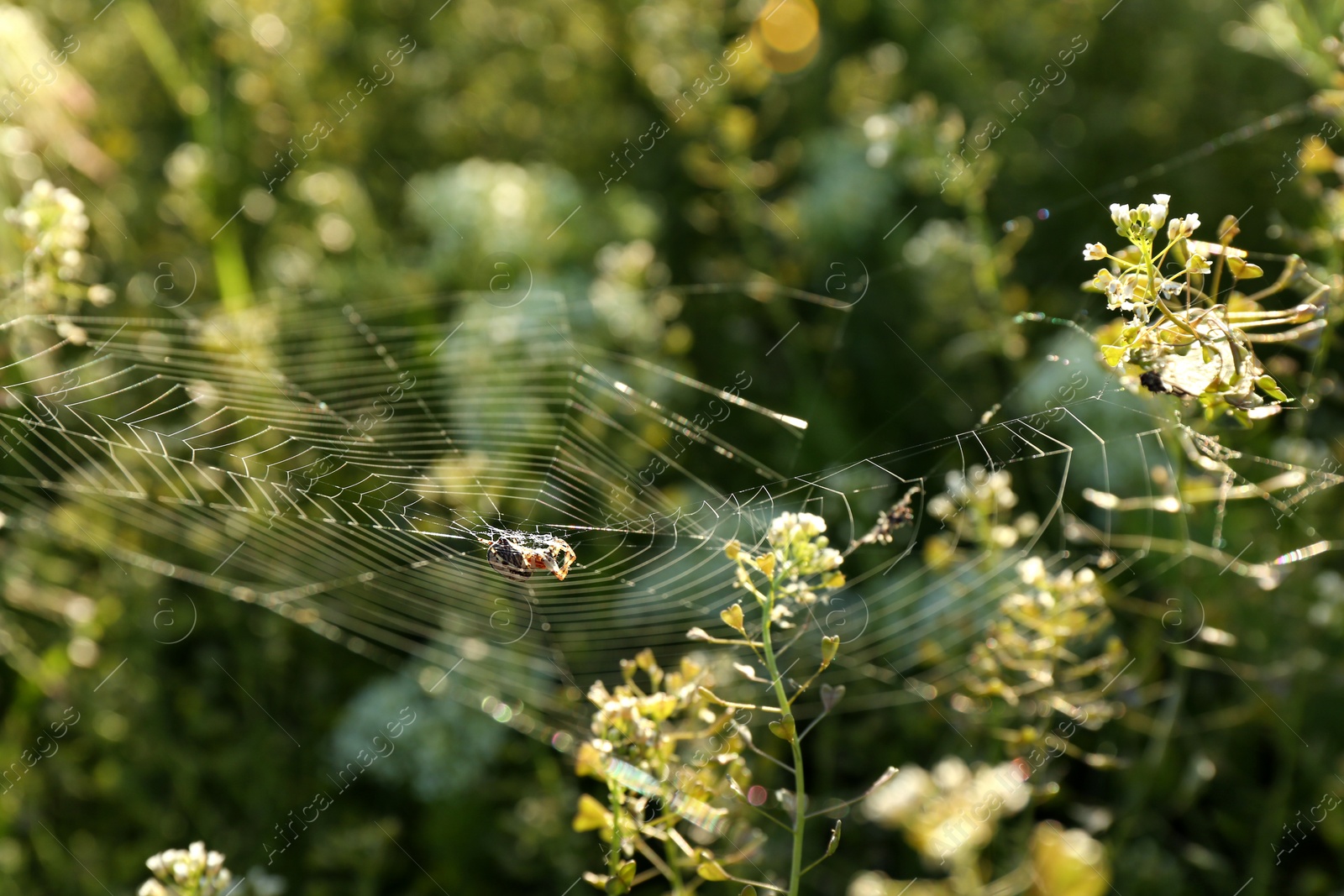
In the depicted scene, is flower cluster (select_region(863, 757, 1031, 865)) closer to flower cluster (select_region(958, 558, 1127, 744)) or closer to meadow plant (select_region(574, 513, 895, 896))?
flower cluster (select_region(958, 558, 1127, 744))

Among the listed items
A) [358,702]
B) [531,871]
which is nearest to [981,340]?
[531,871]

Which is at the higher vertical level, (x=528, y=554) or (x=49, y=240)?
(x=49, y=240)

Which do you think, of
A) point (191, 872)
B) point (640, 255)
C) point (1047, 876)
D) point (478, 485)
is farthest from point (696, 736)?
point (640, 255)

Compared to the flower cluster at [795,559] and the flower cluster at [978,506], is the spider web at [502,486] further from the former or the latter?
the flower cluster at [795,559]

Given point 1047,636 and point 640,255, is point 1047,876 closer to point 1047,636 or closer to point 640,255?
point 1047,636

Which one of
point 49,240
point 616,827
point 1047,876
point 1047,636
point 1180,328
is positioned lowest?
point 1047,876

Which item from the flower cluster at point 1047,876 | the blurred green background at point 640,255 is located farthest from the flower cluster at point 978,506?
the flower cluster at point 1047,876

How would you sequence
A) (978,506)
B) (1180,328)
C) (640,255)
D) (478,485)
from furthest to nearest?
(640,255) < (478,485) < (978,506) < (1180,328)
